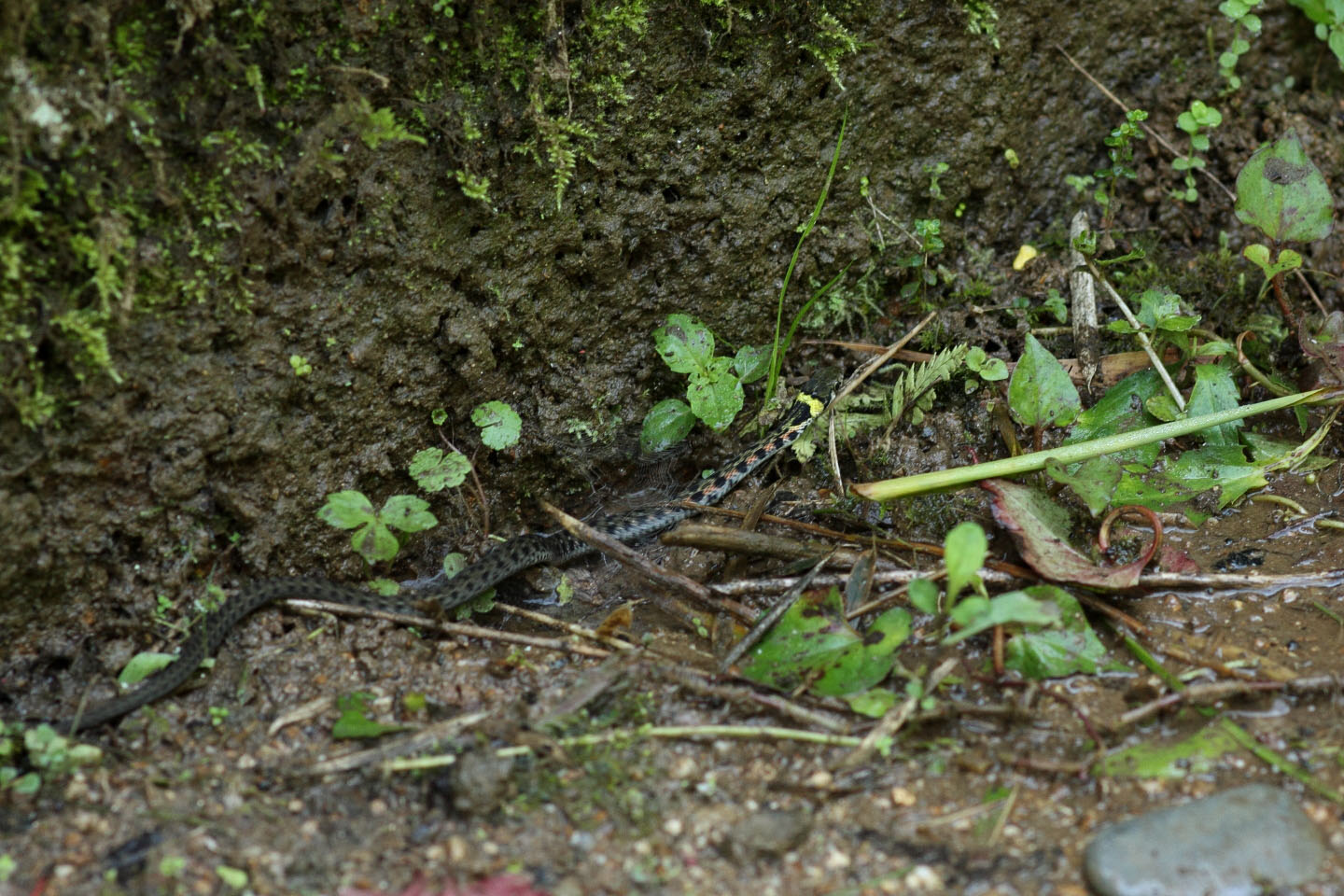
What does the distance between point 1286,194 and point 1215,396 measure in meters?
0.97

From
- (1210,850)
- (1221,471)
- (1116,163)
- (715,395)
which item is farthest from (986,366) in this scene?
(1210,850)

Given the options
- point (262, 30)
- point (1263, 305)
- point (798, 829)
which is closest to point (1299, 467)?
point (1263, 305)

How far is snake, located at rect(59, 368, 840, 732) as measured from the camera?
356cm

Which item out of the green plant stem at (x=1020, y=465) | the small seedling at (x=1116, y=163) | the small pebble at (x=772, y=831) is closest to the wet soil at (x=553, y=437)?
the small pebble at (x=772, y=831)

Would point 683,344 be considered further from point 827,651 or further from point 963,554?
point 963,554

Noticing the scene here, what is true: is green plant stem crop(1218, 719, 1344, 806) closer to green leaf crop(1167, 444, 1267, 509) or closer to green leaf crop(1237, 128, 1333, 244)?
green leaf crop(1167, 444, 1267, 509)

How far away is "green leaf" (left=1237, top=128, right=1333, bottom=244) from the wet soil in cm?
61

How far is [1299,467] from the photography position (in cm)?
452

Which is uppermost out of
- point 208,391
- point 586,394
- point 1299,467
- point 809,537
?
point 208,391

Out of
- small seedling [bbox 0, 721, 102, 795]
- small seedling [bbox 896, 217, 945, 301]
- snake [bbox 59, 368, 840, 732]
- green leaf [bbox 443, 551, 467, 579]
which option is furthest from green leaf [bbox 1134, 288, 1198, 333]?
small seedling [bbox 0, 721, 102, 795]

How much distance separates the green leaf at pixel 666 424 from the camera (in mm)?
4676

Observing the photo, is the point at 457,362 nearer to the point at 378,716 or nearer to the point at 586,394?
the point at 586,394

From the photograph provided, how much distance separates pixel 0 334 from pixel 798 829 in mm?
2880

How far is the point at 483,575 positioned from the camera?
427cm
